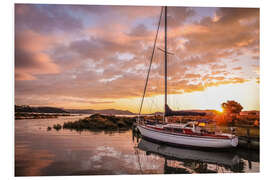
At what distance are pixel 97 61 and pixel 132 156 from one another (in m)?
3.86

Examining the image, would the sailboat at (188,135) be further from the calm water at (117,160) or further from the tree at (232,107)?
the tree at (232,107)

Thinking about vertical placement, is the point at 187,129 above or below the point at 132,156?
above

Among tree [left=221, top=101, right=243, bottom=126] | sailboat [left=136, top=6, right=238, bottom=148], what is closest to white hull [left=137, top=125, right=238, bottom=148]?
sailboat [left=136, top=6, right=238, bottom=148]

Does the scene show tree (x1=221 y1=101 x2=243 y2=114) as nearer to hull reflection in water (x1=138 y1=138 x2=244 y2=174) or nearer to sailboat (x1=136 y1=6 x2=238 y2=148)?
sailboat (x1=136 y1=6 x2=238 y2=148)

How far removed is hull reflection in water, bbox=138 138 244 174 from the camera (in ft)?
22.0

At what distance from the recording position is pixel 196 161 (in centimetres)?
757

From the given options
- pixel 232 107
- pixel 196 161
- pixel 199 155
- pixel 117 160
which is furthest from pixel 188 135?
pixel 117 160

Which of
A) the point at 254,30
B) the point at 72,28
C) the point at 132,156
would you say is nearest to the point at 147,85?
the point at 132,156

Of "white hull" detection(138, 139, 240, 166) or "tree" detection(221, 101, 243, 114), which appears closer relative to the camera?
"white hull" detection(138, 139, 240, 166)

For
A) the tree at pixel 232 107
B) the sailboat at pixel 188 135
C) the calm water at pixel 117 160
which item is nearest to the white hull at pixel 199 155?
the calm water at pixel 117 160

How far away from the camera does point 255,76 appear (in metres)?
7.55

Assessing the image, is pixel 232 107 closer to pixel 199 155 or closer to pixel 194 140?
pixel 194 140
